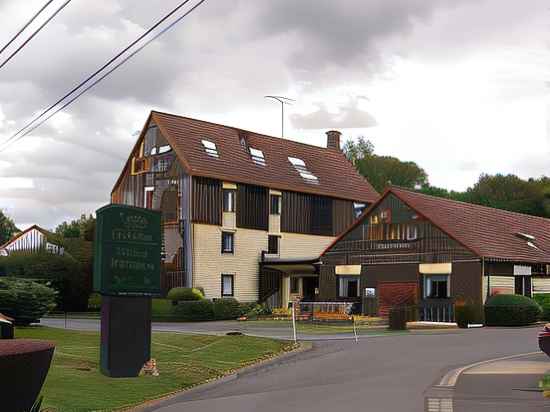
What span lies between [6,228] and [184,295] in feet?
221

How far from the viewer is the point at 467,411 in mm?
12945

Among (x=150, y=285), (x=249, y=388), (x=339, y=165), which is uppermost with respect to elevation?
(x=339, y=165)

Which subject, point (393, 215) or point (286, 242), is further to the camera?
point (286, 242)

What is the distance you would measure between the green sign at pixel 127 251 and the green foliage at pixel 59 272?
118ft

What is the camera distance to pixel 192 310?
46.8 meters

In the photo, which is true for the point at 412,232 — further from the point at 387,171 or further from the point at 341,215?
the point at 387,171

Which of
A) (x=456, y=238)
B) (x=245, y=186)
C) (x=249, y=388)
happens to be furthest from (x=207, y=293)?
(x=249, y=388)

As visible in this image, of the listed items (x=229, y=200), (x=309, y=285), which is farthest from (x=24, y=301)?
(x=309, y=285)

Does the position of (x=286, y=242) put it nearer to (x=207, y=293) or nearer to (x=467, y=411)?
(x=207, y=293)

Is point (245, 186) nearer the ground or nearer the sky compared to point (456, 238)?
nearer the sky

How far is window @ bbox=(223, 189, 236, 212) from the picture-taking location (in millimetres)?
53406

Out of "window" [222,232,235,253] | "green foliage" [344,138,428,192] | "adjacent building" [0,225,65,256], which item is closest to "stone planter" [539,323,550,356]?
"window" [222,232,235,253]

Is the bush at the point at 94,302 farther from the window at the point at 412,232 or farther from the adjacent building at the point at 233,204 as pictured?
the window at the point at 412,232

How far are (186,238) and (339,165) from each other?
18.7 m
